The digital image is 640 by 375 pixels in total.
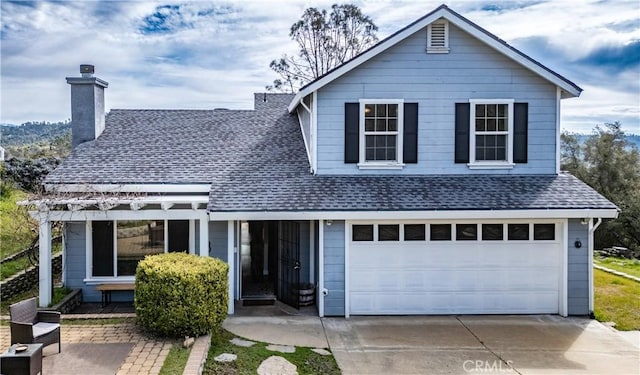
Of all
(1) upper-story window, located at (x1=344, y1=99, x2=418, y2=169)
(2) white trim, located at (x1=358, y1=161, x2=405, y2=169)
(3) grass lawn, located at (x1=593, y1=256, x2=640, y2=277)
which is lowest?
(3) grass lawn, located at (x1=593, y1=256, x2=640, y2=277)

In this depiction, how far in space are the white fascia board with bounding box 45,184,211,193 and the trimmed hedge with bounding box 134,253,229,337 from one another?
3.20m

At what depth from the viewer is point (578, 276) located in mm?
12062

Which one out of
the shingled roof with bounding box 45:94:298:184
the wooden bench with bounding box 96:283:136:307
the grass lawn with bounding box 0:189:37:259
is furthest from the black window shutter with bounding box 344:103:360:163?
the grass lawn with bounding box 0:189:37:259

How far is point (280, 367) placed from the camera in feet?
27.7

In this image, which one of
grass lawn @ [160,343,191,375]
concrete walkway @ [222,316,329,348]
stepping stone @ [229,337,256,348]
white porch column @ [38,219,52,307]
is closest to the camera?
grass lawn @ [160,343,191,375]

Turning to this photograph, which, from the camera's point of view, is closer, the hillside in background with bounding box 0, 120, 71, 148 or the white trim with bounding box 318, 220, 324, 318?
the white trim with bounding box 318, 220, 324, 318

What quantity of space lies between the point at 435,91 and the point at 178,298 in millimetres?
7986

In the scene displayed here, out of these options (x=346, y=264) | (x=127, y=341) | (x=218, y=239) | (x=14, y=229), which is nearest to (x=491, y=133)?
(x=346, y=264)

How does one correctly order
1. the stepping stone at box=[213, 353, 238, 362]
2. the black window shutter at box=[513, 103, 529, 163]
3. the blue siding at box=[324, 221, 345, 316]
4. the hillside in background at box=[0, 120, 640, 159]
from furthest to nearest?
the hillside in background at box=[0, 120, 640, 159]
the black window shutter at box=[513, 103, 529, 163]
the blue siding at box=[324, 221, 345, 316]
the stepping stone at box=[213, 353, 238, 362]

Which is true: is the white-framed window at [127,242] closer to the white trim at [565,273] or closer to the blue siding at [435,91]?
the blue siding at [435,91]

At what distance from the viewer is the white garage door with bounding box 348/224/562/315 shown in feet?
39.2

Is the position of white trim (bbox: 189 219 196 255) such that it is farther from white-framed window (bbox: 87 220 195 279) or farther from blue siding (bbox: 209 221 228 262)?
blue siding (bbox: 209 221 228 262)

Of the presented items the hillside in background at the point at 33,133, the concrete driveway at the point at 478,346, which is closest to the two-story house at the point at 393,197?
the concrete driveway at the point at 478,346

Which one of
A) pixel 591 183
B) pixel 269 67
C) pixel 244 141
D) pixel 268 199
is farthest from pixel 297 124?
pixel 591 183
